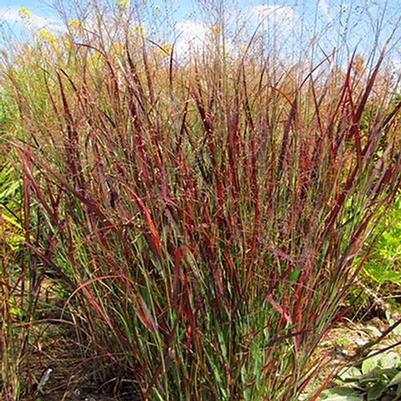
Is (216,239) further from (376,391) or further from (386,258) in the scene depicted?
(386,258)

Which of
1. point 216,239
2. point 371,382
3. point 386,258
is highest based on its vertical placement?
point 216,239

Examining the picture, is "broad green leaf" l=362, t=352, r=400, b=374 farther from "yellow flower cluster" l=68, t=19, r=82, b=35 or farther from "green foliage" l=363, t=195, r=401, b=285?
"yellow flower cluster" l=68, t=19, r=82, b=35

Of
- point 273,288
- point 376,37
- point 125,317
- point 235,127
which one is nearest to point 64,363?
point 125,317

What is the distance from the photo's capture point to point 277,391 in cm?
181

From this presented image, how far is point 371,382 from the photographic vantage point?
2.26m

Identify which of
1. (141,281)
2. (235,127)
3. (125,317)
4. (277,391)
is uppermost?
(235,127)

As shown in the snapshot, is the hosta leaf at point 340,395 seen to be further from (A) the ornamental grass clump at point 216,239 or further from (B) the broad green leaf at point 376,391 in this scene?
(A) the ornamental grass clump at point 216,239

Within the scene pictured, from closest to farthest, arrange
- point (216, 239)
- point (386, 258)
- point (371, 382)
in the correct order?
point (216, 239)
point (371, 382)
point (386, 258)

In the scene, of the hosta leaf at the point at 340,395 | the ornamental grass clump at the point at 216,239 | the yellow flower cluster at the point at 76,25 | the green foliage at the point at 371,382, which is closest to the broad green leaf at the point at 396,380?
the green foliage at the point at 371,382

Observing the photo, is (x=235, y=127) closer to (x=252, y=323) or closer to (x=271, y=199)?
(x=271, y=199)

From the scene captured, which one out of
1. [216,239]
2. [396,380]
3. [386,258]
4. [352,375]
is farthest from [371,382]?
[216,239]

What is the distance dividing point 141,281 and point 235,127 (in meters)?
0.61

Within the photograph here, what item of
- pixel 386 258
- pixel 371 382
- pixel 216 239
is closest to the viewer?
pixel 216 239

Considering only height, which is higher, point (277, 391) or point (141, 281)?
Result: point (141, 281)
